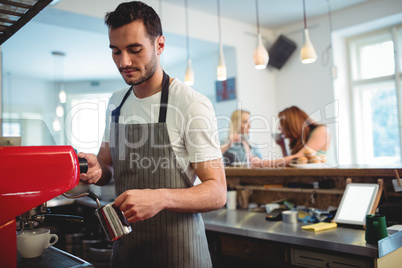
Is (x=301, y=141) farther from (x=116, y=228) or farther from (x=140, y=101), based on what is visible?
(x=116, y=228)

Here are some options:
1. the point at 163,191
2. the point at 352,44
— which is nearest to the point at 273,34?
the point at 352,44

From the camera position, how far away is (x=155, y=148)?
139cm

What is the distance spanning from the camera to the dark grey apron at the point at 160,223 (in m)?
1.37

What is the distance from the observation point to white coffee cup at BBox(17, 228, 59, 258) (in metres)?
1.18

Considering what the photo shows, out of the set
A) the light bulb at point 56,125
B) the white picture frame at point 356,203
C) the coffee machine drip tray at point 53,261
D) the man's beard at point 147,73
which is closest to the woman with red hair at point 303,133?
the white picture frame at point 356,203

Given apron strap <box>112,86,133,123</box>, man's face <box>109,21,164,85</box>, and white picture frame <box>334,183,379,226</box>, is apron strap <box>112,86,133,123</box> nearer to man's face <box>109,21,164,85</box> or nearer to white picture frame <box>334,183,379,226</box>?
man's face <box>109,21,164,85</box>

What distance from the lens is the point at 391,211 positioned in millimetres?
2080

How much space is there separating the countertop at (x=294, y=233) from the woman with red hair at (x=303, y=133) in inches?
48.3

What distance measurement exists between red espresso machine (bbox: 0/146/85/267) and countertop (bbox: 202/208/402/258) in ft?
4.37

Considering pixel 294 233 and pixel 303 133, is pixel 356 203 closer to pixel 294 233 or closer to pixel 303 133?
pixel 294 233

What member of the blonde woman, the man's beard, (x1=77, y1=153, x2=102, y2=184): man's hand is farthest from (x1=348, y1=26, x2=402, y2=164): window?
(x1=77, y1=153, x2=102, y2=184): man's hand

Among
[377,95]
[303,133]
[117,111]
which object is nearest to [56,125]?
[303,133]

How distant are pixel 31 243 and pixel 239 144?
3381mm

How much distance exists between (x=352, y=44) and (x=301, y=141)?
2.91m
